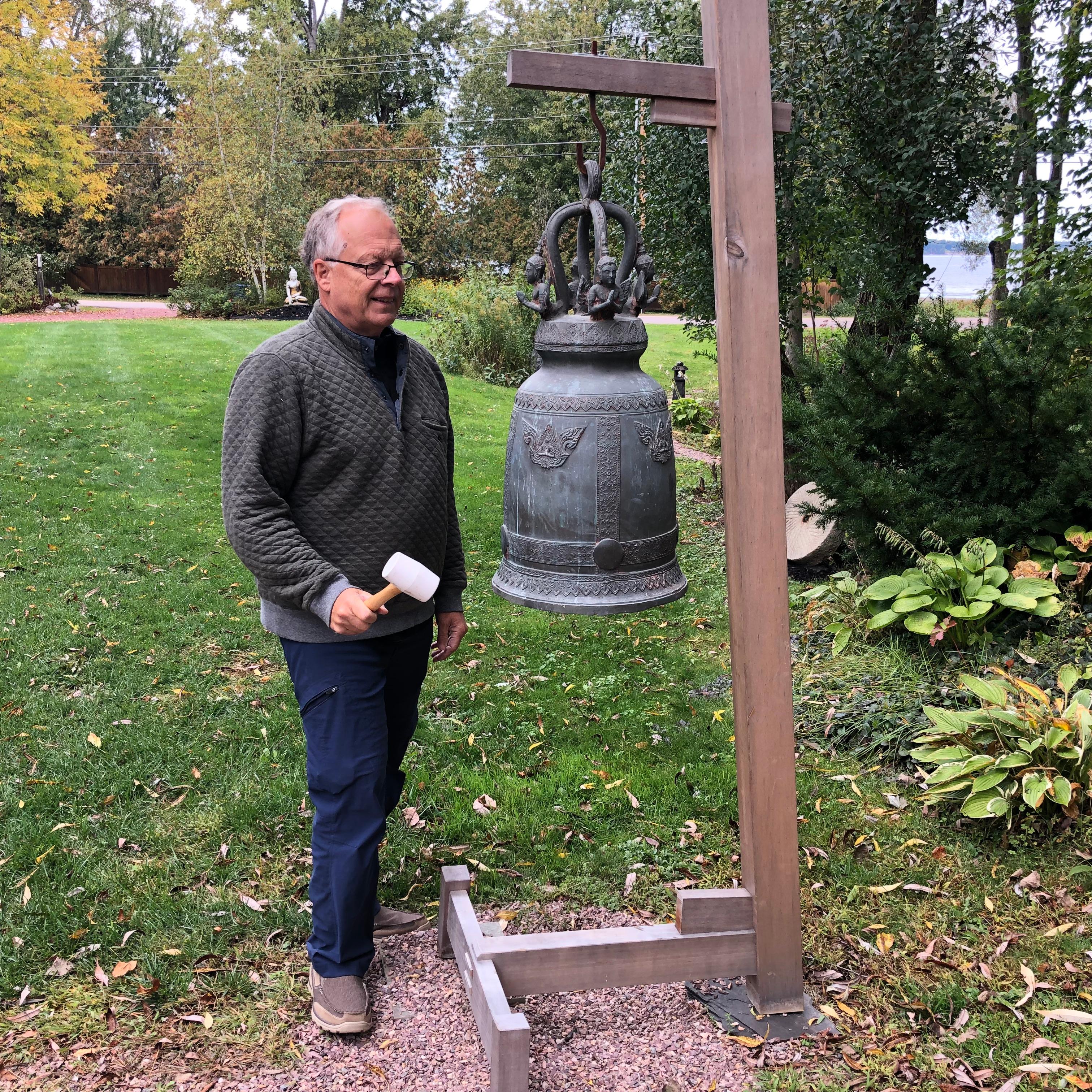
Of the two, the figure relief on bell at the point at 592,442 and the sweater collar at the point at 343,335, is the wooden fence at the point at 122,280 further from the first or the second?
the figure relief on bell at the point at 592,442

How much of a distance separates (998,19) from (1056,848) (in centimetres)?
634

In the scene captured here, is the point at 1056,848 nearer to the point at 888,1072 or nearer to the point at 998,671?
the point at 998,671

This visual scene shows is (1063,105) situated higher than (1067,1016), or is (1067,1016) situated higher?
(1063,105)

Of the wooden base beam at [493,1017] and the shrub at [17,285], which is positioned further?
the shrub at [17,285]

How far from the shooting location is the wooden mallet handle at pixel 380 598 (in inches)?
97.7

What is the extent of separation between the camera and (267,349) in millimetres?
2674

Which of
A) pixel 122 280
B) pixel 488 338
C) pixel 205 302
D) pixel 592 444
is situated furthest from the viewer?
pixel 122 280

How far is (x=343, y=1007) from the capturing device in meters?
2.93

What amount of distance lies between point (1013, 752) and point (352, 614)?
288 centimetres

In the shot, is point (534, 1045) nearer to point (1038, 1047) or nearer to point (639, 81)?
point (1038, 1047)

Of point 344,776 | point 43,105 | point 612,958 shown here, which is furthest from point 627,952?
point 43,105

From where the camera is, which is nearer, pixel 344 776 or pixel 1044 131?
pixel 344 776

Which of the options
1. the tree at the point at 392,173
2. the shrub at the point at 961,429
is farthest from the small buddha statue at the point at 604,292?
the tree at the point at 392,173

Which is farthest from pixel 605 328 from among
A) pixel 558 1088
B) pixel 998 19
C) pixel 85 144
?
pixel 85 144
